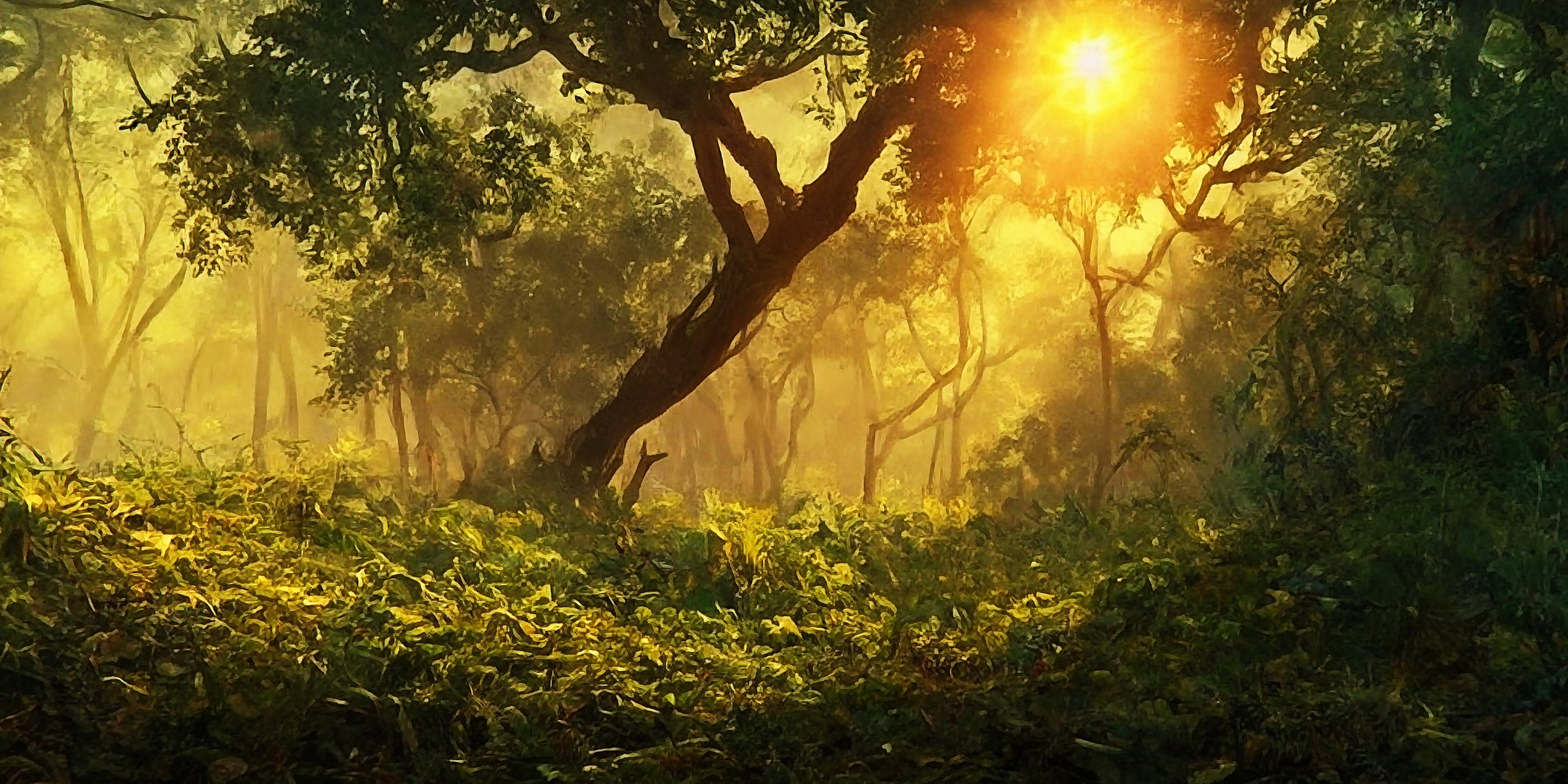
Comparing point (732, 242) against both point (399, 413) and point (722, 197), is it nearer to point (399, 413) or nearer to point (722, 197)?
point (722, 197)

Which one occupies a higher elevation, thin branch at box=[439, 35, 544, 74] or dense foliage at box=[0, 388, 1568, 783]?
thin branch at box=[439, 35, 544, 74]

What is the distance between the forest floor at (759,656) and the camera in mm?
6812

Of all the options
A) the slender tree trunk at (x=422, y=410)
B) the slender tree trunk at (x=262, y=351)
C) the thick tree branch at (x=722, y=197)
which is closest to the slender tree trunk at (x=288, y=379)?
the slender tree trunk at (x=262, y=351)

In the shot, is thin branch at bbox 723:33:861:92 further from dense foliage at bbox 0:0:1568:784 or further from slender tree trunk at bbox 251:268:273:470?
slender tree trunk at bbox 251:268:273:470

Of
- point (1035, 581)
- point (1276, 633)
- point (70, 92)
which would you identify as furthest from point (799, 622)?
point (70, 92)

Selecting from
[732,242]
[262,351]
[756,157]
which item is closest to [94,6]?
[732,242]

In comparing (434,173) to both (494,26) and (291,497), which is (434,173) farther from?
(291,497)

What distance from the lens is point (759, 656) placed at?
28.1ft

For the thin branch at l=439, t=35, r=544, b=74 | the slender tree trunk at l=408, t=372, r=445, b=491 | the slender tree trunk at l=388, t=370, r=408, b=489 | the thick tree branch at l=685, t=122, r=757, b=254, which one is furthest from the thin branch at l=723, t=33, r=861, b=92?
the slender tree trunk at l=408, t=372, r=445, b=491

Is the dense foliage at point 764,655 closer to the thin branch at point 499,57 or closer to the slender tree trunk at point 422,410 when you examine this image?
the thin branch at point 499,57

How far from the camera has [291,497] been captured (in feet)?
37.5

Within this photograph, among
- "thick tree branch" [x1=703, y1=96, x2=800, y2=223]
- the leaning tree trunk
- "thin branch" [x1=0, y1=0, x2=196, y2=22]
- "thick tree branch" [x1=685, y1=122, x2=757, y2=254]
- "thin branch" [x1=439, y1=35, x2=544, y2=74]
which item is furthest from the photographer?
"thin branch" [x1=0, y1=0, x2=196, y2=22]

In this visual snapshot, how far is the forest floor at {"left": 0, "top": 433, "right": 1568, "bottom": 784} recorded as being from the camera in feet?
22.4

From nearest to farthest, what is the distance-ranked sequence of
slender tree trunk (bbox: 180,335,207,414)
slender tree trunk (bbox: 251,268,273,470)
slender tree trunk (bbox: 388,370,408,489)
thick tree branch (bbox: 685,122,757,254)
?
thick tree branch (bbox: 685,122,757,254) < slender tree trunk (bbox: 388,370,408,489) < slender tree trunk (bbox: 251,268,273,470) < slender tree trunk (bbox: 180,335,207,414)
